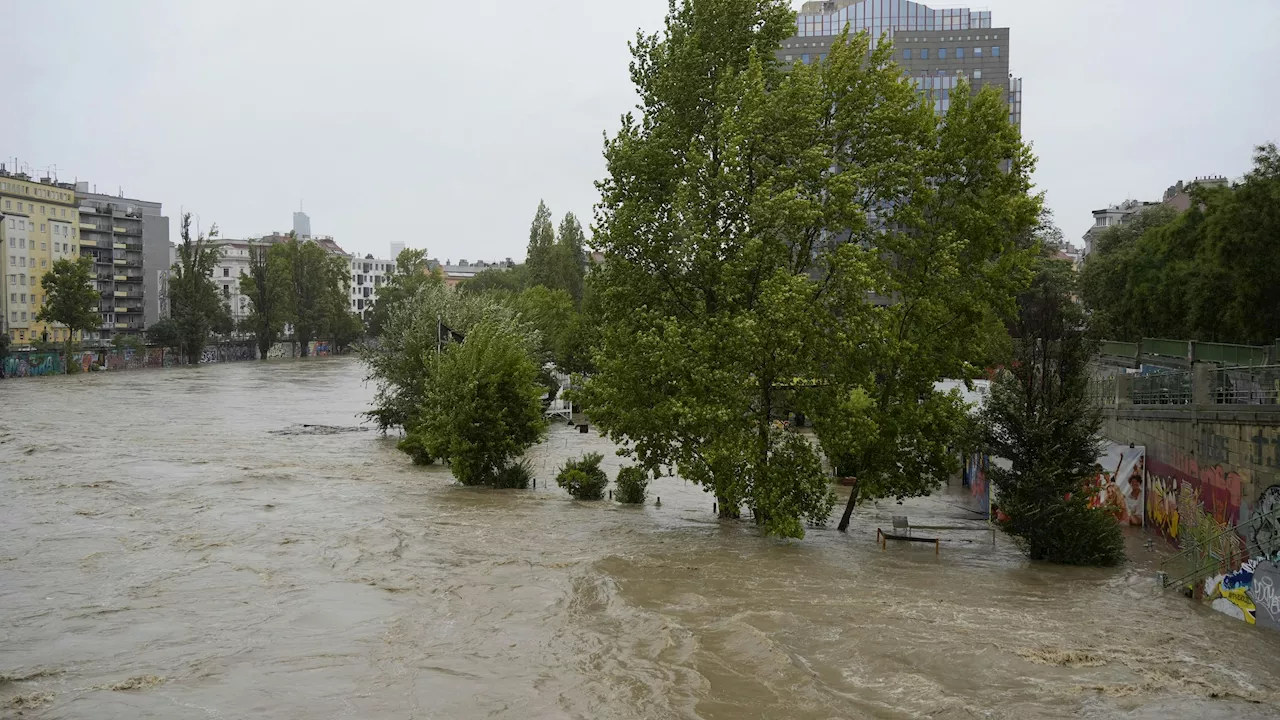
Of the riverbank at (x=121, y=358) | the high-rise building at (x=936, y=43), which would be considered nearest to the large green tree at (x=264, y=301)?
the riverbank at (x=121, y=358)

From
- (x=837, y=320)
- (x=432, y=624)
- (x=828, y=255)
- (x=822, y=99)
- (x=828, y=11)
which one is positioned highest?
(x=828, y=11)

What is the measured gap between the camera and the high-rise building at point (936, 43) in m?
116

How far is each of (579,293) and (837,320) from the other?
89121 mm

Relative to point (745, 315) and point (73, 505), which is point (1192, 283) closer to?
point (745, 315)

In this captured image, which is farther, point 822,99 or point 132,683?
point 822,99

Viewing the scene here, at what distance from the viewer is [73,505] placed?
92.0 feet

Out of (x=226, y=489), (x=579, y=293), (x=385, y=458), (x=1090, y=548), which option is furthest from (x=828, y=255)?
(x=579, y=293)

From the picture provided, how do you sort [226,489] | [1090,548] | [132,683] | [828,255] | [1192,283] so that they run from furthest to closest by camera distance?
[1192,283] → [226,489] → [828,255] → [1090,548] → [132,683]

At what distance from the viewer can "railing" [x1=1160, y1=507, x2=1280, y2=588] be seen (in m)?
17.7

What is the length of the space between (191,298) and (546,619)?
110096 mm

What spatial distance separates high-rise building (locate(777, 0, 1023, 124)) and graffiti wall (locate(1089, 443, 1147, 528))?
9286 centimetres

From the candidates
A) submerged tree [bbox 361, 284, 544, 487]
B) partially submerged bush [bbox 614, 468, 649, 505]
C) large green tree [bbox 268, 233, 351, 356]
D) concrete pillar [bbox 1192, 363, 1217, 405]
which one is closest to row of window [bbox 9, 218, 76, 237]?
large green tree [bbox 268, 233, 351, 356]

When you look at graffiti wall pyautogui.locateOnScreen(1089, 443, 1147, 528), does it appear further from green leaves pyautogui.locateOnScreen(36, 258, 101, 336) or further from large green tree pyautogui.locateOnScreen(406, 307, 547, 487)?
green leaves pyautogui.locateOnScreen(36, 258, 101, 336)

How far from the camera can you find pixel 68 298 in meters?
101
